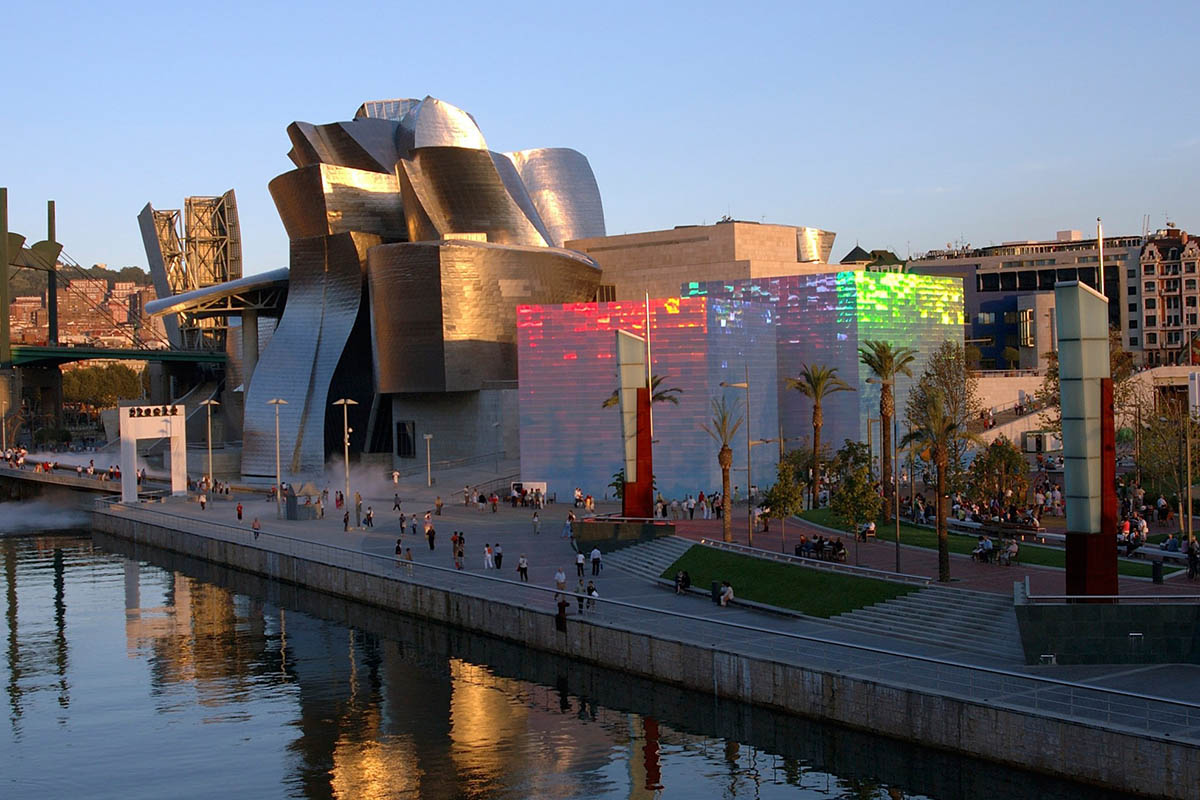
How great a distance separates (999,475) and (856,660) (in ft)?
63.9

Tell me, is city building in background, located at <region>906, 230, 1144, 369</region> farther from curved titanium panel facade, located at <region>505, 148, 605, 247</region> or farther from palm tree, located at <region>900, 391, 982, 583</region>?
palm tree, located at <region>900, 391, 982, 583</region>

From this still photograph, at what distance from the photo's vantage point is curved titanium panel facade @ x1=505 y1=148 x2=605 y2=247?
3666 inches

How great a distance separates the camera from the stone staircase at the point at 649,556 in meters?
36.8

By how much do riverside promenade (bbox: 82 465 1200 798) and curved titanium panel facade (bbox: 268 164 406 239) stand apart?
33.7 metres

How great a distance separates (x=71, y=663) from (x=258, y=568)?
13749mm

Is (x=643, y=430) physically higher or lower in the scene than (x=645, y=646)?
higher

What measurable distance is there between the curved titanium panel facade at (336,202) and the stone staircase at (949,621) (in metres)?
52.9

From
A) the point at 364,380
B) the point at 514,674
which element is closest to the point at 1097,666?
the point at 514,674

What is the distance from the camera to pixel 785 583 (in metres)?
31.0

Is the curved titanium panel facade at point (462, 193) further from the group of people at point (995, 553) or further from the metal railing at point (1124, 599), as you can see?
the metal railing at point (1124, 599)

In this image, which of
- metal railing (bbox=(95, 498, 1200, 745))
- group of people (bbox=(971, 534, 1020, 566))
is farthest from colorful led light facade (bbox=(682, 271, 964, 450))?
group of people (bbox=(971, 534, 1020, 566))

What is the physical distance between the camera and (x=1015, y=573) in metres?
29.7

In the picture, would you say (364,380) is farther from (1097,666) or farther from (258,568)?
(1097,666)

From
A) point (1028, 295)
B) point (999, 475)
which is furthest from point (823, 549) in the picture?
point (1028, 295)
